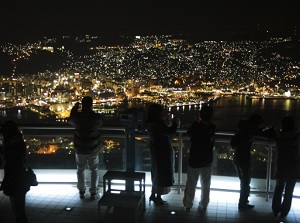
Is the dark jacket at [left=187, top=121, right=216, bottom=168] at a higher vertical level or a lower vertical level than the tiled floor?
higher

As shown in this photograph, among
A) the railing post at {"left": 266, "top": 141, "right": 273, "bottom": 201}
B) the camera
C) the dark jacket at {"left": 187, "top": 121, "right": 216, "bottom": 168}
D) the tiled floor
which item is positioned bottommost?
the tiled floor

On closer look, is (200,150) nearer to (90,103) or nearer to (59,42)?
(90,103)

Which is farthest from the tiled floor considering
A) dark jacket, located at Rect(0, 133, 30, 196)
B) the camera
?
the camera

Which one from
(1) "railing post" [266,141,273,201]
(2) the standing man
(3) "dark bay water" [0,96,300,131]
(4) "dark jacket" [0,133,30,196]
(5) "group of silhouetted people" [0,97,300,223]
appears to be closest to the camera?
(4) "dark jacket" [0,133,30,196]

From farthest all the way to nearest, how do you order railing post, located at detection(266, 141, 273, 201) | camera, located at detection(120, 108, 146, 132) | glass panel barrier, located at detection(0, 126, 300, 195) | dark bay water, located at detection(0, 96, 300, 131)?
dark bay water, located at detection(0, 96, 300, 131) → glass panel barrier, located at detection(0, 126, 300, 195) → railing post, located at detection(266, 141, 273, 201) → camera, located at detection(120, 108, 146, 132)

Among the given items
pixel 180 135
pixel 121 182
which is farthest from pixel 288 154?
pixel 121 182

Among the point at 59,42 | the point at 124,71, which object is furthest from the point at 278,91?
the point at 59,42

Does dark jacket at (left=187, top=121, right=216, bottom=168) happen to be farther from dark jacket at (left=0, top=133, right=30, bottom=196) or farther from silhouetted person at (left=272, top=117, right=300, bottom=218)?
dark jacket at (left=0, top=133, right=30, bottom=196)
